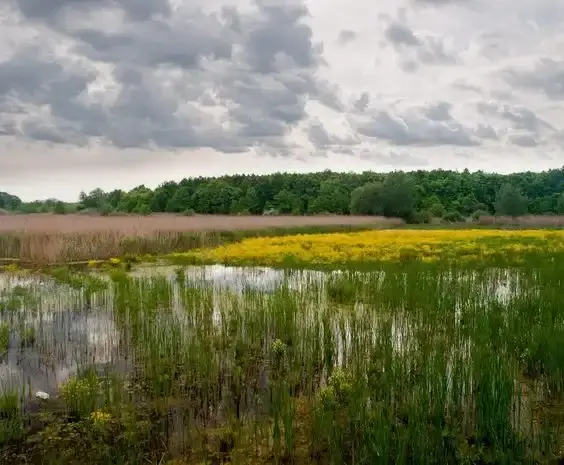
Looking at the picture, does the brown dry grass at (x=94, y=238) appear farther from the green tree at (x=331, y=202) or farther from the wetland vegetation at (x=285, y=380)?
the green tree at (x=331, y=202)

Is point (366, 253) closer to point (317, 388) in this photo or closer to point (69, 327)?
point (69, 327)

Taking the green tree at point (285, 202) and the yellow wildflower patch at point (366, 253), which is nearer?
the yellow wildflower patch at point (366, 253)

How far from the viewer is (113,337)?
294 inches

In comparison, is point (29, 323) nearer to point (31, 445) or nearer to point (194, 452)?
point (31, 445)

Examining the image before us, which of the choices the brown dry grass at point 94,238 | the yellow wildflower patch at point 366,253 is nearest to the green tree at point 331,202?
the brown dry grass at point 94,238

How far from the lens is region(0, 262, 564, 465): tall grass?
414 centimetres

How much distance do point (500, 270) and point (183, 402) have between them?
11.1m

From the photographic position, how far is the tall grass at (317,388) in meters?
4.14

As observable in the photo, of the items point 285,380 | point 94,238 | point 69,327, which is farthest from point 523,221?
point 285,380

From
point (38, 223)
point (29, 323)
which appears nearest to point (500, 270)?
point (29, 323)

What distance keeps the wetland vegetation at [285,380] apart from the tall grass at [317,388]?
0.06 feet

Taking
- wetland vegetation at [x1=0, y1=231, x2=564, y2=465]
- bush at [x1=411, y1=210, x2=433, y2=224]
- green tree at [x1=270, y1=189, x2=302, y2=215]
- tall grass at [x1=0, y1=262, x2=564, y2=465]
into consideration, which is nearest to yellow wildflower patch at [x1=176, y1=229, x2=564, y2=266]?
wetland vegetation at [x1=0, y1=231, x2=564, y2=465]

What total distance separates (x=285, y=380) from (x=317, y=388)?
351mm

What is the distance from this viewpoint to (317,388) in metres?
5.49
